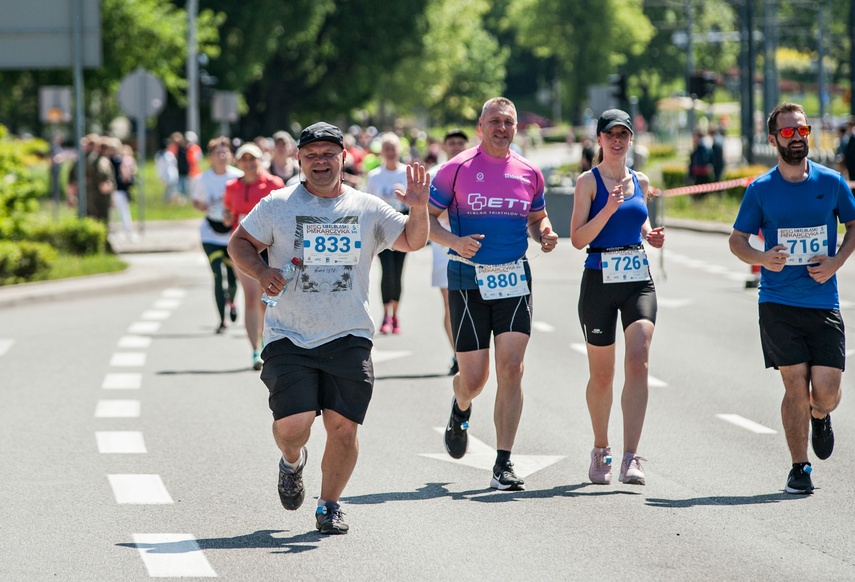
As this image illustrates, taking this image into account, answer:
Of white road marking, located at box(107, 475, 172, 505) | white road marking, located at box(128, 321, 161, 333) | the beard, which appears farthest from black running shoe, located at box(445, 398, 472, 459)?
white road marking, located at box(128, 321, 161, 333)

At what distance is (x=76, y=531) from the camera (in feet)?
23.4

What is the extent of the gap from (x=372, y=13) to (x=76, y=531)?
197 ft

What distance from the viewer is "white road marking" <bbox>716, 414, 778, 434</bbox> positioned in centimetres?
986

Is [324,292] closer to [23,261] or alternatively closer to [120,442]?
[120,442]

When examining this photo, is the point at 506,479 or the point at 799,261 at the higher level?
the point at 799,261

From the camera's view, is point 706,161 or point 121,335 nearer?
point 121,335

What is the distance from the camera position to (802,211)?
8031mm

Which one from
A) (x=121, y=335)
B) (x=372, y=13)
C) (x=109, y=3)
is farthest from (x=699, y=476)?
(x=372, y=13)

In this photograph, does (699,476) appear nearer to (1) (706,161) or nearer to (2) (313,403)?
(2) (313,403)

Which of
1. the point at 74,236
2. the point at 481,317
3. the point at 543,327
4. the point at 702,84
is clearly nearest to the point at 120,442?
the point at 481,317

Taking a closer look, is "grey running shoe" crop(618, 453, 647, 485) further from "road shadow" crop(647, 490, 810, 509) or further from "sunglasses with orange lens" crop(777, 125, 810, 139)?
"sunglasses with orange lens" crop(777, 125, 810, 139)

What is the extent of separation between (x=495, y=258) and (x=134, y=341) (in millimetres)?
7550

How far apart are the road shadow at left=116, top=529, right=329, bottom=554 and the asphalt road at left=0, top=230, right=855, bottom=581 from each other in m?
0.02

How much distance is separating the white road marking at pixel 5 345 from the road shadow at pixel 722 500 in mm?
8054
